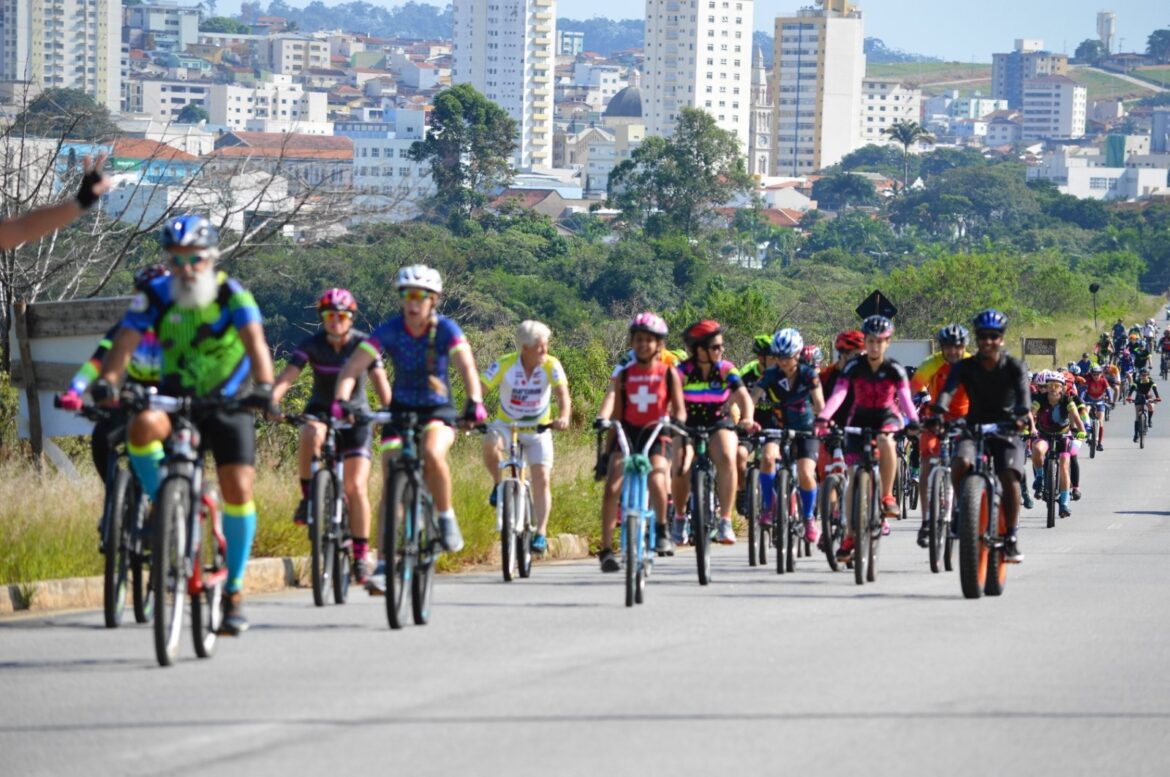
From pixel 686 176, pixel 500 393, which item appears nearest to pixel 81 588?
pixel 500 393

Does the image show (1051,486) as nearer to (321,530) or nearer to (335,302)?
(335,302)

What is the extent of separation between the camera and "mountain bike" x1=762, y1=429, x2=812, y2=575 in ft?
47.7

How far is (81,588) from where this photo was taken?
11.3 metres

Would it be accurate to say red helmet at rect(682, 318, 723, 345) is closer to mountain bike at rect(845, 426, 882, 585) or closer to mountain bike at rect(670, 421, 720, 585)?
mountain bike at rect(670, 421, 720, 585)

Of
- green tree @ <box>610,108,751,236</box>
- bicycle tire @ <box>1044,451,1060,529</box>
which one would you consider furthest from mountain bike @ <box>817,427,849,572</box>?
green tree @ <box>610,108,751,236</box>

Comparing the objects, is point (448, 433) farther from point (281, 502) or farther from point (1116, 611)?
point (1116, 611)

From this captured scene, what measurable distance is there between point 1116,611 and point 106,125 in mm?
18247

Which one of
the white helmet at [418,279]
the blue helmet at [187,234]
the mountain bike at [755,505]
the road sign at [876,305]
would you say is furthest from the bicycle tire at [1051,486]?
the blue helmet at [187,234]

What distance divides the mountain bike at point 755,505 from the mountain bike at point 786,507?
11 centimetres

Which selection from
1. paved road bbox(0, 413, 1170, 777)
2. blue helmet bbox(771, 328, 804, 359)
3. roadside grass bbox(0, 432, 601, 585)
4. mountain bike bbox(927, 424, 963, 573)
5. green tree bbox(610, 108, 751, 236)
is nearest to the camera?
paved road bbox(0, 413, 1170, 777)

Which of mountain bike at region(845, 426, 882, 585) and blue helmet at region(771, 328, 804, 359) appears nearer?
mountain bike at region(845, 426, 882, 585)

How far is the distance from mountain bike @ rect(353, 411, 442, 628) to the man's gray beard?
1.54 m

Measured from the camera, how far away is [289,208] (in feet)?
77.0

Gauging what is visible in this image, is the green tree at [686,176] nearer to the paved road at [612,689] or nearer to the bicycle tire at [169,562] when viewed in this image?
the paved road at [612,689]
